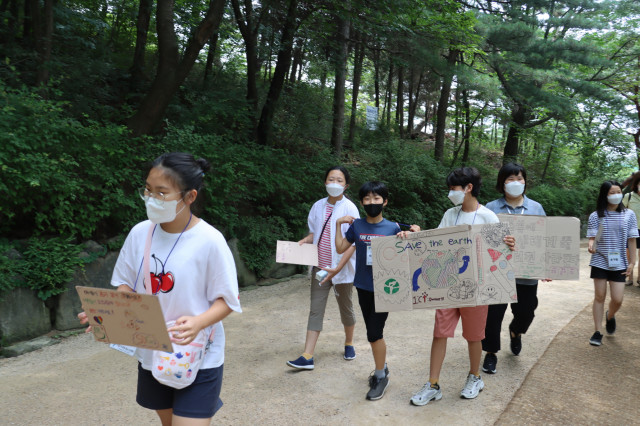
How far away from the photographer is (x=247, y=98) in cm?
1254

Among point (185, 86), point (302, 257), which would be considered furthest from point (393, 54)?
point (302, 257)

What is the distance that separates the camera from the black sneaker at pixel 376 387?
12.8ft

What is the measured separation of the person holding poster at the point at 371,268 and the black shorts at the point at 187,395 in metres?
1.92

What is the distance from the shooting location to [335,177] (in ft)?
15.4

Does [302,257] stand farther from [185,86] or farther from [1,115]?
[185,86]

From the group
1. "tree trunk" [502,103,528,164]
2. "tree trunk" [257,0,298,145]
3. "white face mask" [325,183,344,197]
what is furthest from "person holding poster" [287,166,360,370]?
"tree trunk" [502,103,528,164]

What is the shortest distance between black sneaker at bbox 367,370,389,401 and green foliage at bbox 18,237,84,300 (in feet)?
12.5

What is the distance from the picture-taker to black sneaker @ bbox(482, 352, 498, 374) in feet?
14.7

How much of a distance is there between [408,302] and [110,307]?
224 centimetres

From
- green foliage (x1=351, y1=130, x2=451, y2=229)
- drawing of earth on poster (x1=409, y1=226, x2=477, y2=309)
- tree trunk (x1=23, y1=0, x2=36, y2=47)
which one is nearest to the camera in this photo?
drawing of earth on poster (x1=409, y1=226, x2=477, y2=309)

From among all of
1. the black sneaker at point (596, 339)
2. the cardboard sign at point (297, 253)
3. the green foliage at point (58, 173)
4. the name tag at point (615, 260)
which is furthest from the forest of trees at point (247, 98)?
the name tag at point (615, 260)

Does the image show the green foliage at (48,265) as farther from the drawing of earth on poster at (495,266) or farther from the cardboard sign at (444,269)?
the drawing of earth on poster at (495,266)

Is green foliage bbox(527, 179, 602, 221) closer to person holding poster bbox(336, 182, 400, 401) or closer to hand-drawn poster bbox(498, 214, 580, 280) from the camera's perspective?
hand-drawn poster bbox(498, 214, 580, 280)

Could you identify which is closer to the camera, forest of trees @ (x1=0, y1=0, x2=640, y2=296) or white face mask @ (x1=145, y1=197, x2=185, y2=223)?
white face mask @ (x1=145, y1=197, x2=185, y2=223)
